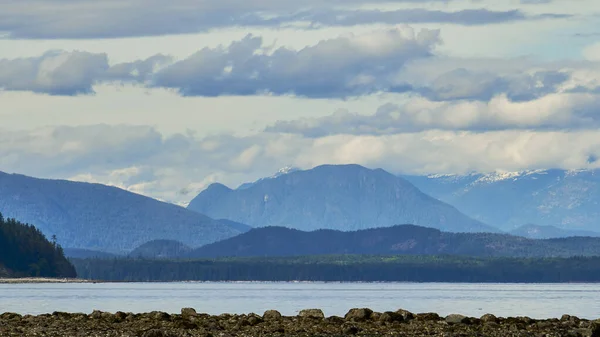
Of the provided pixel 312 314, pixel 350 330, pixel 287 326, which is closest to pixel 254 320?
pixel 287 326

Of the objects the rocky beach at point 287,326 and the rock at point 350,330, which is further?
the rock at point 350,330

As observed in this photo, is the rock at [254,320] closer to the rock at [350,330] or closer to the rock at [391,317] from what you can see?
the rock at [391,317]

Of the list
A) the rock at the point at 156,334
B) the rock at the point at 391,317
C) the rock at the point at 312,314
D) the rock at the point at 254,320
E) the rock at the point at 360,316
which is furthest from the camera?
the rock at the point at 312,314

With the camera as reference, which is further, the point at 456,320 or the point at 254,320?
the point at 254,320

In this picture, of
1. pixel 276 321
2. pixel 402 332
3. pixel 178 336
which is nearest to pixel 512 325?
pixel 402 332

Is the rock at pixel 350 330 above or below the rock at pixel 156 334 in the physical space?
above

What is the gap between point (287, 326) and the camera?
8094 centimetres

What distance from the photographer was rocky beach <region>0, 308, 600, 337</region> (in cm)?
7331

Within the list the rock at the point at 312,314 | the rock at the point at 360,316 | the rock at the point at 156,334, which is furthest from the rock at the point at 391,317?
the rock at the point at 156,334

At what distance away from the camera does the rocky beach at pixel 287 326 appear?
73.3 meters

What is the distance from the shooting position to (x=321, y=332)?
74.8m

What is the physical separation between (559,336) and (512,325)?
32.0ft

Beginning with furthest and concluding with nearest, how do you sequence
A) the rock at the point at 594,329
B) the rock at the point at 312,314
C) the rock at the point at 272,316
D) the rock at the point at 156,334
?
the rock at the point at 312,314 → the rock at the point at 272,316 → the rock at the point at 594,329 → the rock at the point at 156,334

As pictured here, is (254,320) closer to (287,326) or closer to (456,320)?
(287,326)
